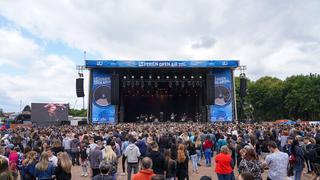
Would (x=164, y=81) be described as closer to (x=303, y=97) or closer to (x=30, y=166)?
(x=30, y=166)

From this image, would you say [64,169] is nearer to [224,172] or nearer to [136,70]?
[224,172]

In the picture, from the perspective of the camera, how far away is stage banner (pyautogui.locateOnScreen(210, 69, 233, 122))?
29.7 metres

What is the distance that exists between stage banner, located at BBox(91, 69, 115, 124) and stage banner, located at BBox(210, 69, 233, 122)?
893 centimetres

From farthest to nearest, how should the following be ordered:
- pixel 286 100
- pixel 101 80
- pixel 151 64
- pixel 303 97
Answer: pixel 286 100
pixel 303 97
pixel 101 80
pixel 151 64

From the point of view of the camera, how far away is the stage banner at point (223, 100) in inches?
1169

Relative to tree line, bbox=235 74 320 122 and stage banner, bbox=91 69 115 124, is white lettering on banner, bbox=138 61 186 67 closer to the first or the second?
stage banner, bbox=91 69 115 124

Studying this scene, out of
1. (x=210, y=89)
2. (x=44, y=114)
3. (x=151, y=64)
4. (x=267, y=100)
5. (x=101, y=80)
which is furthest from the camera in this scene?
(x=267, y=100)

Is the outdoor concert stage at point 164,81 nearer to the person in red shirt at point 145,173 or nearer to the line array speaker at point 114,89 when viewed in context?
the line array speaker at point 114,89

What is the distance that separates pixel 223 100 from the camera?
2989cm

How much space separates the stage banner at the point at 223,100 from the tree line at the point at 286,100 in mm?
18154

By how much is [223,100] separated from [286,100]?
101 feet

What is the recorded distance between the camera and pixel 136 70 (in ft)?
103

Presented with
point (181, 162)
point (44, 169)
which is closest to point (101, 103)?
point (181, 162)

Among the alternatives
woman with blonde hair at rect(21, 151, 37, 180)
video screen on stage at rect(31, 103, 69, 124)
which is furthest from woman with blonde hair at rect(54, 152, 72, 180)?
video screen on stage at rect(31, 103, 69, 124)
